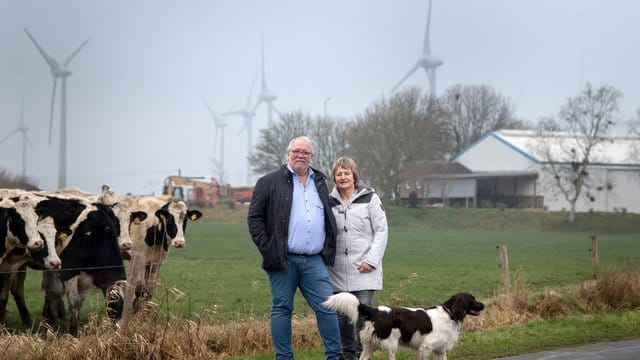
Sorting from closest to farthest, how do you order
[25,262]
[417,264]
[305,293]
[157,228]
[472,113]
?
[305,293] → [25,262] → [157,228] → [417,264] → [472,113]

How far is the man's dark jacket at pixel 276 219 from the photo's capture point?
8258 mm

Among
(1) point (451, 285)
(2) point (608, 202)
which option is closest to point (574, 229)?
(2) point (608, 202)

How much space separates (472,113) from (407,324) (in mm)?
87562

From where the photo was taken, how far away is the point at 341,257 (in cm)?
886

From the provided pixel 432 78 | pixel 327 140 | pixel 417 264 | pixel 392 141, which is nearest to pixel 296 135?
pixel 327 140

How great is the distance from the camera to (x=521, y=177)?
76.6 metres

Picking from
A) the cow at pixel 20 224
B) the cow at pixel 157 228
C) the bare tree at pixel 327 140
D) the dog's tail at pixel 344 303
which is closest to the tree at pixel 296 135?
the bare tree at pixel 327 140

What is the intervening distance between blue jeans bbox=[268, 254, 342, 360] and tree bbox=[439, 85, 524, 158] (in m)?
84.7

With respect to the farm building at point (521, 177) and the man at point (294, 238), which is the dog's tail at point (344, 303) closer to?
the man at point (294, 238)

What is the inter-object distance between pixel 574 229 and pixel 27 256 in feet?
160

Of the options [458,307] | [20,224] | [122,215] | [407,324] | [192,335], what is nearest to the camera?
[407,324]

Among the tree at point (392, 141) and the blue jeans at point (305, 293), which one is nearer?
the blue jeans at point (305, 293)

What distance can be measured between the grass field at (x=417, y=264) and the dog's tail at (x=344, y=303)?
7.53ft

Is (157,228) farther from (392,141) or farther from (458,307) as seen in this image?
(392,141)
